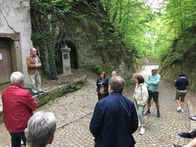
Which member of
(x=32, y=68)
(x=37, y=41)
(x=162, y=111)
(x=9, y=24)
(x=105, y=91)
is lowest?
(x=162, y=111)

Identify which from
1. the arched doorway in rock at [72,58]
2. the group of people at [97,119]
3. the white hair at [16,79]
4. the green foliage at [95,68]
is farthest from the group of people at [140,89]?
the arched doorway in rock at [72,58]

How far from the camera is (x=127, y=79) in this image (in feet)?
45.7

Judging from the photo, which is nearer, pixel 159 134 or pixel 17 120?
pixel 17 120

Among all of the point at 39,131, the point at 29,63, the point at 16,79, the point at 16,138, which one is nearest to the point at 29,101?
the point at 16,79

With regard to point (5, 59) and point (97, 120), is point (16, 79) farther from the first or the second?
point (5, 59)

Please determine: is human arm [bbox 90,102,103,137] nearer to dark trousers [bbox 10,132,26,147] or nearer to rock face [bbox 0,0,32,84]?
dark trousers [bbox 10,132,26,147]

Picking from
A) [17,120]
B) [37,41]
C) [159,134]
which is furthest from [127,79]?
[17,120]

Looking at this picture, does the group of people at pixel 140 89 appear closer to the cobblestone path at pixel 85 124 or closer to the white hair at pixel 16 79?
the cobblestone path at pixel 85 124

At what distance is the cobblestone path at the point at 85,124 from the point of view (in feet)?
14.4

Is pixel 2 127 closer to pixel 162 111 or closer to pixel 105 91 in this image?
pixel 105 91

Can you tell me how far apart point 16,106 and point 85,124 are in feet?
10.2

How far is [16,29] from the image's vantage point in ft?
26.1

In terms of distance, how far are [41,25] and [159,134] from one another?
865 cm

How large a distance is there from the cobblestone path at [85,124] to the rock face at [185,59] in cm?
487
